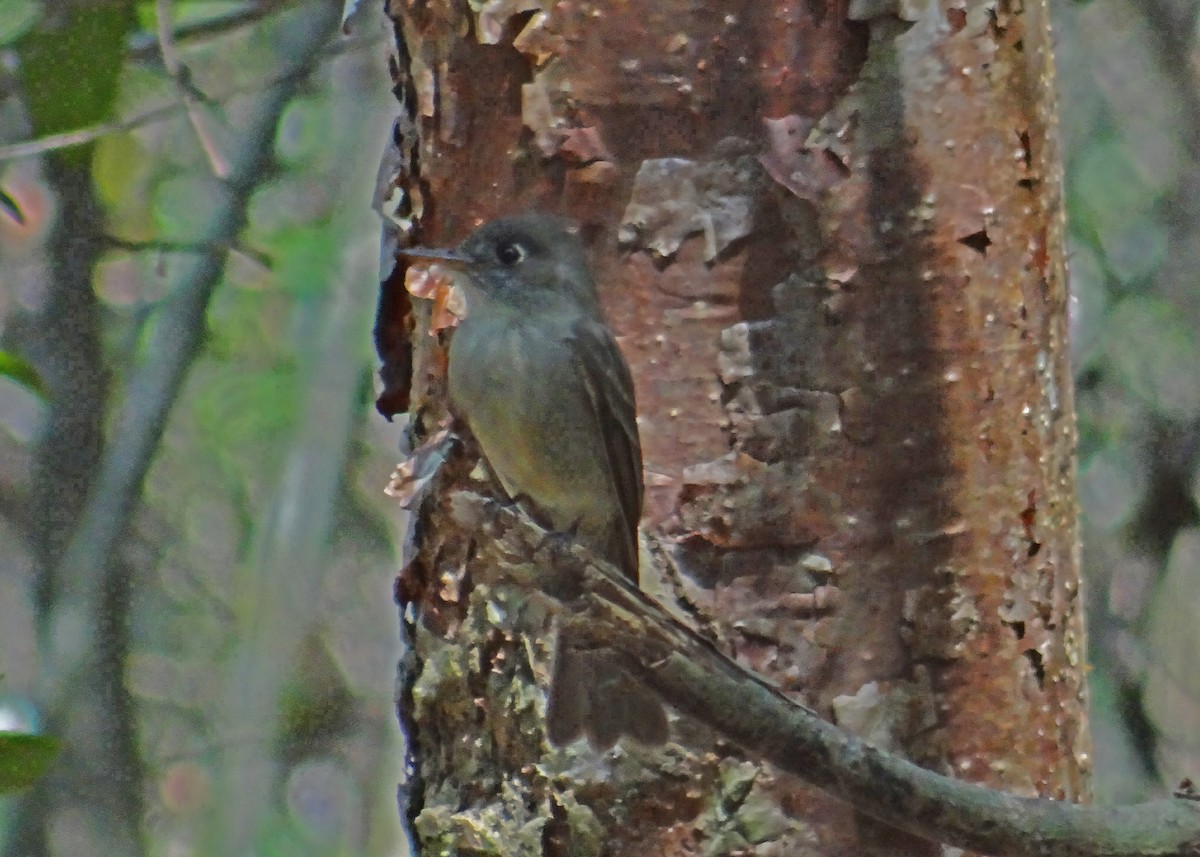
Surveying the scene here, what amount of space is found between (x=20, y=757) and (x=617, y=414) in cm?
91

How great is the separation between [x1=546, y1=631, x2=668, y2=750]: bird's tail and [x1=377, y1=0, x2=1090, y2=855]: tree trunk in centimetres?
3

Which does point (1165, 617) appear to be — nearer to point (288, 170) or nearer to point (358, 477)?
point (358, 477)

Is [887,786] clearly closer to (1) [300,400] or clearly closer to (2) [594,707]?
(2) [594,707]

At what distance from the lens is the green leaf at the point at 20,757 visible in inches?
69.9

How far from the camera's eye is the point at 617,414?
2.10 metres

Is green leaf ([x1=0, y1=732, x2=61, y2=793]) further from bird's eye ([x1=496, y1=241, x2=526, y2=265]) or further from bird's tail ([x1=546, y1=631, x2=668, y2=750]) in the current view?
bird's eye ([x1=496, y1=241, x2=526, y2=265])

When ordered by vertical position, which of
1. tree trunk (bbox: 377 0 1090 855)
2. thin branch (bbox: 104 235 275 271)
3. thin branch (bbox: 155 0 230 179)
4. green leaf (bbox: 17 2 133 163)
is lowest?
tree trunk (bbox: 377 0 1090 855)

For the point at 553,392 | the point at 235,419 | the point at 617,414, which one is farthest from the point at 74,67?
the point at 235,419

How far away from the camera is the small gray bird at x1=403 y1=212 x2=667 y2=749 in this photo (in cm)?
204

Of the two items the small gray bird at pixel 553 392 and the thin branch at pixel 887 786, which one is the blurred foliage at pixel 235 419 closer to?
the small gray bird at pixel 553 392

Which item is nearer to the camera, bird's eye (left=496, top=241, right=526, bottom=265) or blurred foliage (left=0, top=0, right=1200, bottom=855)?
Result: bird's eye (left=496, top=241, right=526, bottom=265)

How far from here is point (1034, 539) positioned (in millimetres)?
1976

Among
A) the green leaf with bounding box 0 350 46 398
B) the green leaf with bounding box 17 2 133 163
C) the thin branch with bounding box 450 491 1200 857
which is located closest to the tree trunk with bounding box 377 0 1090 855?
the thin branch with bounding box 450 491 1200 857

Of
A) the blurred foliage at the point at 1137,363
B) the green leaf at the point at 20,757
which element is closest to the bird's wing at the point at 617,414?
the green leaf at the point at 20,757
